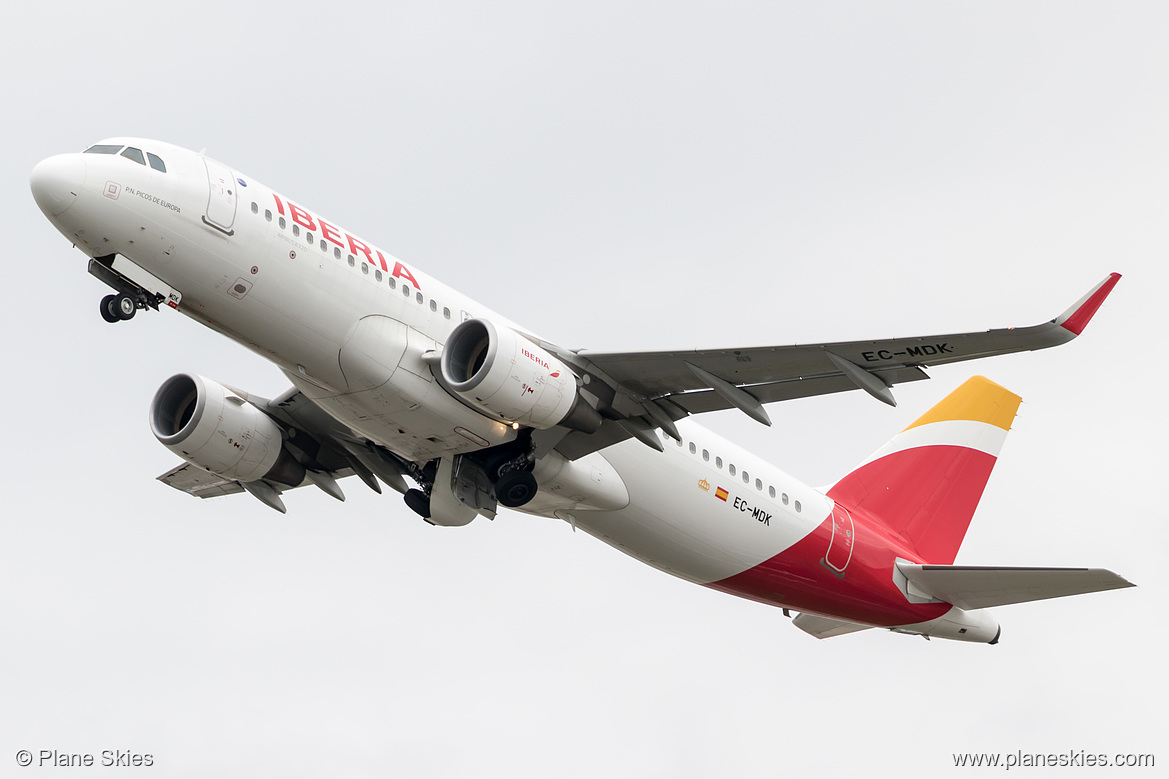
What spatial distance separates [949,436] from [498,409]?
44.8ft

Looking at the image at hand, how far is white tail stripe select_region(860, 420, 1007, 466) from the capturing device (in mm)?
31156

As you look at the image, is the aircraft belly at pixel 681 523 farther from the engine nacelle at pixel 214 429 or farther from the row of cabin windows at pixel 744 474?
the engine nacelle at pixel 214 429

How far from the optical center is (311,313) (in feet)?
70.3

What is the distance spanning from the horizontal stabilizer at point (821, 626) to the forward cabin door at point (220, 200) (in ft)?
50.6

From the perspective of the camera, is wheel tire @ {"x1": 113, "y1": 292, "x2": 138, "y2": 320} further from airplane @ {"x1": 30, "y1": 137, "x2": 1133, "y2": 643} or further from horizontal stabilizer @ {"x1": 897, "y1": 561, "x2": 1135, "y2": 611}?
horizontal stabilizer @ {"x1": 897, "y1": 561, "x2": 1135, "y2": 611}

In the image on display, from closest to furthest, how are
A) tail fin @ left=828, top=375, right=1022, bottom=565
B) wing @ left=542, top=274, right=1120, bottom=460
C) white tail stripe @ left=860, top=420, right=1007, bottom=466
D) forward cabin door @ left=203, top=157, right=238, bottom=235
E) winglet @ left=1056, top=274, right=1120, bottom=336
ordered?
winglet @ left=1056, top=274, right=1120, bottom=336, wing @ left=542, top=274, right=1120, bottom=460, forward cabin door @ left=203, top=157, right=238, bottom=235, tail fin @ left=828, top=375, right=1022, bottom=565, white tail stripe @ left=860, top=420, right=1007, bottom=466

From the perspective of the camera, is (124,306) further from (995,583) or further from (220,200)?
(995,583)

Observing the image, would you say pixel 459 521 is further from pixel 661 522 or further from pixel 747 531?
pixel 747 531

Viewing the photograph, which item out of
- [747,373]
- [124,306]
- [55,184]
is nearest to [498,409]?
[747,373]

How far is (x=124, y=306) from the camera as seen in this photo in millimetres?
20719

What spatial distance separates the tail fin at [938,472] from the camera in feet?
97.7

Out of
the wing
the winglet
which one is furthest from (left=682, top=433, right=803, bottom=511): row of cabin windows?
the winglet

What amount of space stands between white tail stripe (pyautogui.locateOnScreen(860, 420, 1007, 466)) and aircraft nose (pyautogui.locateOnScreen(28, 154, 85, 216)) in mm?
18414

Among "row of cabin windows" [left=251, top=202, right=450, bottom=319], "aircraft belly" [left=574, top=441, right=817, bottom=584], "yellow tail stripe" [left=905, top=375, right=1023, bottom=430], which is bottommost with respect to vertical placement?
"aircraft belly" [left=574, top=441, right=817, bottom=584]
